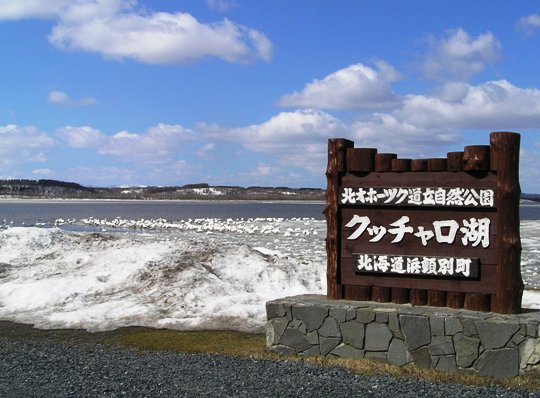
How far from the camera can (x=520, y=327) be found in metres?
7.55

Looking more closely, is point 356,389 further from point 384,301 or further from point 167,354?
point 167,354

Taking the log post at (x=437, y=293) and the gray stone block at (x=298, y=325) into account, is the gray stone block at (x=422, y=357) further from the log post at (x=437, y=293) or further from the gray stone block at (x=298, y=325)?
the gray stone block at (x=298, y=325)

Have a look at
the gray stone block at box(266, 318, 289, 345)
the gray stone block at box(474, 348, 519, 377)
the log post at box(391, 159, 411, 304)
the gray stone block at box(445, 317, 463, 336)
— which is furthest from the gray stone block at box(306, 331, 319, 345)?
the gray stone block at box(474, 348, 519, 377)

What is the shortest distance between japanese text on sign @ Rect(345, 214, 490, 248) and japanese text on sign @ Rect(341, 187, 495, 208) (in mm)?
226

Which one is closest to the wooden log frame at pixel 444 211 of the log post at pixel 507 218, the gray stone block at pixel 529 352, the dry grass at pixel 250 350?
the log post at pixel 507 218

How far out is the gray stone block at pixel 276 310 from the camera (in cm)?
891

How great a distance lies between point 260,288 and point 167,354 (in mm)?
6312

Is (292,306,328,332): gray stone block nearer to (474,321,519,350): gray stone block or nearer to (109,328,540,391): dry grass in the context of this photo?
(109,328,540,391): dry grass

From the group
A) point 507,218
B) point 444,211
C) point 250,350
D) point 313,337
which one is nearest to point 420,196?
point 444,211

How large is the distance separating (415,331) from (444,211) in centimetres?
163

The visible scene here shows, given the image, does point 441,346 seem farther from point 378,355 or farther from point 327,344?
point 327,344

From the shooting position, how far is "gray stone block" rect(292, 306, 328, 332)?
28.4 ft

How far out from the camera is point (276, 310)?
895cm

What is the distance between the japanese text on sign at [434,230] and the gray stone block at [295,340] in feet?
5.05
